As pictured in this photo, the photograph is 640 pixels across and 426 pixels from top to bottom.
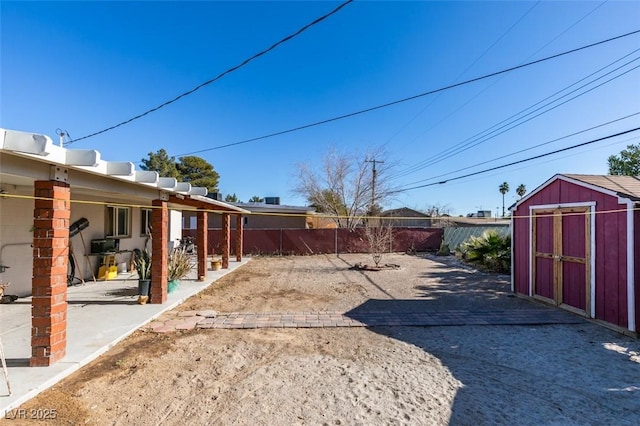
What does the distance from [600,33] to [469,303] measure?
231 inches

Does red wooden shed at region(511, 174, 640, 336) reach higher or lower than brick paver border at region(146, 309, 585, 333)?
higher

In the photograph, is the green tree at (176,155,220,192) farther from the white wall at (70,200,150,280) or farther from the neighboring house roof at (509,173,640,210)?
the neighboring house roof at (509,173,640,210)

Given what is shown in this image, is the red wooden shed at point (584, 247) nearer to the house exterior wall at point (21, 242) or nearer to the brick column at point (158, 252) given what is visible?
the brick column at point (158, 252)

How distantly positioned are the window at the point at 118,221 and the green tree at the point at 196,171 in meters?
22.9

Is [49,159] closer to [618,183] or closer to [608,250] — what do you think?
[608,250]

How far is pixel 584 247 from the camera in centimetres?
554

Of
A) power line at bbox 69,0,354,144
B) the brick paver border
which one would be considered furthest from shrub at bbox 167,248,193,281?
power line at bbox 69,0,354,144

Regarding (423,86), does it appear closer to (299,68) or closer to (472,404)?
(299,68)

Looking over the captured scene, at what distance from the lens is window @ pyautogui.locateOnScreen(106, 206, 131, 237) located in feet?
29.9

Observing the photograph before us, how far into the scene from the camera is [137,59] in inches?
345

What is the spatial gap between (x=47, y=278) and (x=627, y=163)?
81.7 ft

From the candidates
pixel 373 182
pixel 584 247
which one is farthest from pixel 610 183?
pixel 373 182

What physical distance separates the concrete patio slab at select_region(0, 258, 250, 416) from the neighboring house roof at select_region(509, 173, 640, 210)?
771 cm

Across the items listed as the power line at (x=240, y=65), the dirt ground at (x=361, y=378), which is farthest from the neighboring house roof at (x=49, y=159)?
the power line at (x=240, y=65)
